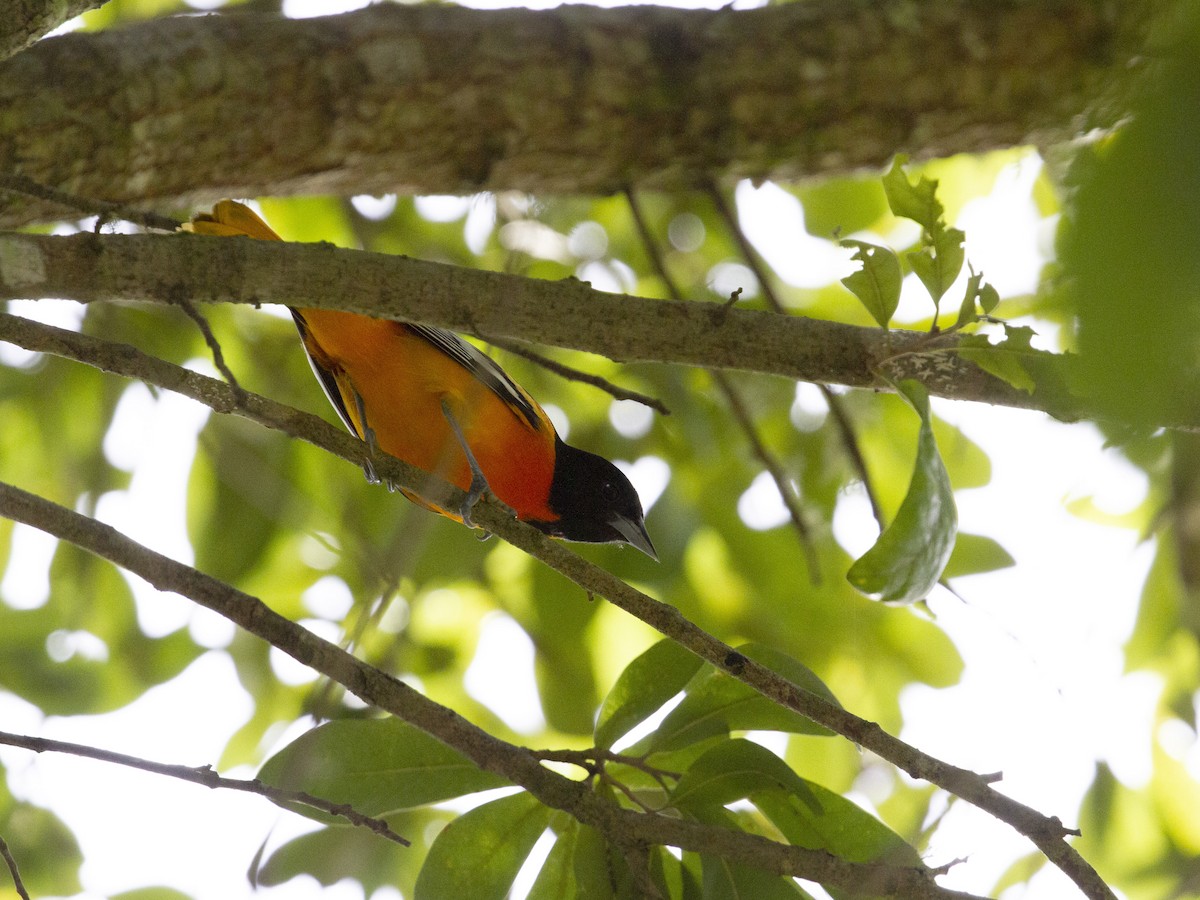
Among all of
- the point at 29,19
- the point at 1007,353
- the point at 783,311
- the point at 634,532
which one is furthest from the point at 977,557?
the point at 29,19

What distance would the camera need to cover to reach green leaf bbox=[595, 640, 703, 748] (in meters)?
2.17

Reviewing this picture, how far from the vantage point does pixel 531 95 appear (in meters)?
3.30

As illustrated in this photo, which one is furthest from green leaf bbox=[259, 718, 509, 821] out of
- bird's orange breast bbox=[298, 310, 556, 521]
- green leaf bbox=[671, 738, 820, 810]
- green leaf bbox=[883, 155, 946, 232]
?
bird's orange breast bbox=[298, 310, 556, 521]

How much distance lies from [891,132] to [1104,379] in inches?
134

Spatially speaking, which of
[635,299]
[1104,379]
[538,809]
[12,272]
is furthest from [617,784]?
[1104,379]

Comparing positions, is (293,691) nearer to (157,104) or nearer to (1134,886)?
(157,104)

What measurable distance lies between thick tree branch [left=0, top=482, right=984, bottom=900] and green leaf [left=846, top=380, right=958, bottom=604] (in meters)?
0.67

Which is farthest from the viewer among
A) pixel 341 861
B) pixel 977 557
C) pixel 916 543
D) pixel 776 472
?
pixel 977 557

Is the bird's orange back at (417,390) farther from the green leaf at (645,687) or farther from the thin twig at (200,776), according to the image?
the thin twig at (200,776)

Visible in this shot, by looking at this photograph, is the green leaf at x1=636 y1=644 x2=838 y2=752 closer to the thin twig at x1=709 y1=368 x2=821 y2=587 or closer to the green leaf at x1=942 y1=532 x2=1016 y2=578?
the thin twig at x1=709 y1=368 x2=821 y2=587

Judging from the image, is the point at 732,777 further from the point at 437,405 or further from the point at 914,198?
the point at 437,405

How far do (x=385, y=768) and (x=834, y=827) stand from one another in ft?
2.94

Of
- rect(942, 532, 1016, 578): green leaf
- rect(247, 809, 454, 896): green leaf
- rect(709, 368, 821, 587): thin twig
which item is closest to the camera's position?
rect(247, 809, 454, 896): green leaf

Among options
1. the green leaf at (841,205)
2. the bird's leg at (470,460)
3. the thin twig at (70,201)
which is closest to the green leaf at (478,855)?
the thin twig at (70,201)
